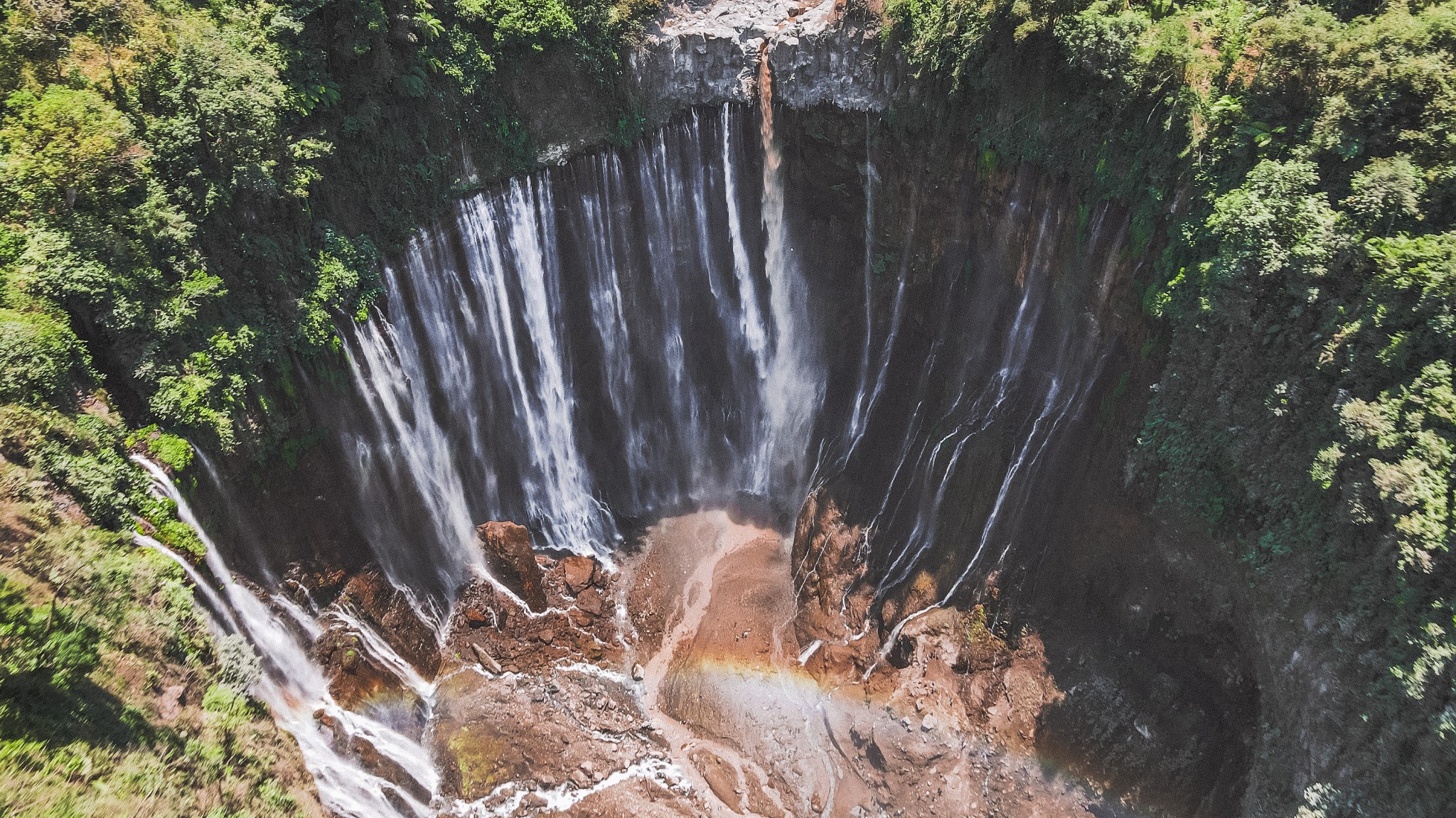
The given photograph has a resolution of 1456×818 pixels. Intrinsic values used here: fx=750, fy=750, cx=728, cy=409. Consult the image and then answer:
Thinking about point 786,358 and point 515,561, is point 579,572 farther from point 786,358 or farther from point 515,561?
point 786,358

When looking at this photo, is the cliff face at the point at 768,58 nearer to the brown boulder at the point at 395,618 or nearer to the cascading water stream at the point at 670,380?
the cascading water stream at the point at 670,380

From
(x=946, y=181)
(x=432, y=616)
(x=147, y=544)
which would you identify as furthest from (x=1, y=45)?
(x=946, y=181)

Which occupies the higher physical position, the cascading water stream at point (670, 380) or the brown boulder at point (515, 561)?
the cascading water stream at point (670, 380)

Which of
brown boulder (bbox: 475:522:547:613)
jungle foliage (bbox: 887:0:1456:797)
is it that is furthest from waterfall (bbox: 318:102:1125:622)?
jungle foliage (bbox: 887:0:1456:797)

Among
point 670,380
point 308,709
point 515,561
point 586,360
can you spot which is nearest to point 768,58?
point 670,380

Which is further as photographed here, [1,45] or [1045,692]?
[1045,692]

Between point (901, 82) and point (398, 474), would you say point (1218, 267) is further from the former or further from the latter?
point (398, 474)

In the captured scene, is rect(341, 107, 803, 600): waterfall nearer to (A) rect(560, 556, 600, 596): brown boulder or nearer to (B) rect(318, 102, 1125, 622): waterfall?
(B) rect(318, 102, 1125, 622): waterfall

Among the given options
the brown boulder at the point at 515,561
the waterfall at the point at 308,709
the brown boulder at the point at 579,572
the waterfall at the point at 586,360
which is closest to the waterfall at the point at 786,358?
the waterfall at the point at 586,360
